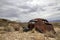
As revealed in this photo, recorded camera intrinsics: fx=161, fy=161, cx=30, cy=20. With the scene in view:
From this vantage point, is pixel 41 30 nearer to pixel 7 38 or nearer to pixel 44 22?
pixel 44 22

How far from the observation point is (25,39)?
8891 mm

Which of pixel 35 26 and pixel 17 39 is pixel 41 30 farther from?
pixel 17 39

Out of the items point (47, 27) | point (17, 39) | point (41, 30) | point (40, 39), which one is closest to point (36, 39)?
point (40, 39)

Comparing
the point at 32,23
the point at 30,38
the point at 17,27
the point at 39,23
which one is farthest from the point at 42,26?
the point at 30,38

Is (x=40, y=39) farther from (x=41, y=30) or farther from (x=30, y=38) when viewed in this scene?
(x=41, y=30)

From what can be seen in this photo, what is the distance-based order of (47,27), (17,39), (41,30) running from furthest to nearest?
(47,27) < (41,30) < (17,39)

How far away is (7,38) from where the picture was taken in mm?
8695

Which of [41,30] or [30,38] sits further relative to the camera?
[41,30]

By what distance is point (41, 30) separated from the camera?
13.7m

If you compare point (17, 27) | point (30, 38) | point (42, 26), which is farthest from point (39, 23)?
point (30, 38)

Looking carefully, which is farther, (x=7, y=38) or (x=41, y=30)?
(x=41, y=30)

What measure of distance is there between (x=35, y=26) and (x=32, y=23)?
131cm

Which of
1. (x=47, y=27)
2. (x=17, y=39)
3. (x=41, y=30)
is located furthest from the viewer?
(x=47, y=27)

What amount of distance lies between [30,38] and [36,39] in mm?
438
